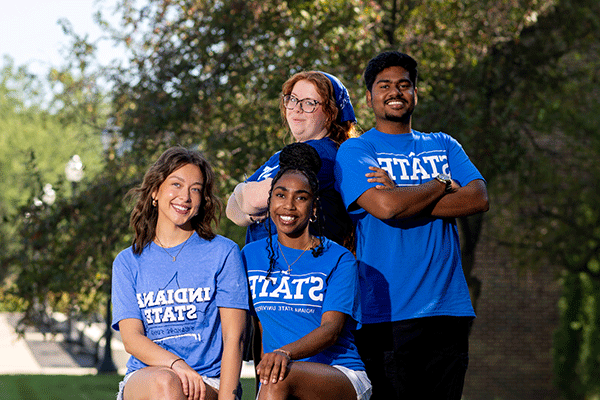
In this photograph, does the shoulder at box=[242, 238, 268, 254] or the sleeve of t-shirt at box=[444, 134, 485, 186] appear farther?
the sleeve of t-shirt at box=[444, 134, 485, 186]

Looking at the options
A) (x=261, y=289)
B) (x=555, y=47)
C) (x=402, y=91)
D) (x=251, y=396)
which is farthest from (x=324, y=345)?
(x=555, y=47)

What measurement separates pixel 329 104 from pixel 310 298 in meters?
0.97

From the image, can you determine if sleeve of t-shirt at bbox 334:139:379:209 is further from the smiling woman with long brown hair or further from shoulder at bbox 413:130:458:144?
the smiling woman with long brown hair

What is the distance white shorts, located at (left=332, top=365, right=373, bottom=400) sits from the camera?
2656 millimetres

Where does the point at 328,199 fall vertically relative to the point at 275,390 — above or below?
above

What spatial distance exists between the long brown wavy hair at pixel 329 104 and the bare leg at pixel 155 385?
130cm

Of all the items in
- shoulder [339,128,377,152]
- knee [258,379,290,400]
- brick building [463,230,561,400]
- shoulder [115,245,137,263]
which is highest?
→ shoulder [339,128,377,152]

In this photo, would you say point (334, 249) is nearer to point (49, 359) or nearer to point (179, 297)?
point (179, 297)

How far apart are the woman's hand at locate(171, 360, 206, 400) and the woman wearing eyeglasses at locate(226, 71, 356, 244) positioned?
68 centimetres

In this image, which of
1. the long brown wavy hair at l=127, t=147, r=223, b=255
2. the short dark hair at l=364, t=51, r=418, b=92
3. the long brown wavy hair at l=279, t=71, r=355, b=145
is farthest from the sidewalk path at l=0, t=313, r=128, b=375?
the short dark hair at l=364, t=51, r=418, b=92

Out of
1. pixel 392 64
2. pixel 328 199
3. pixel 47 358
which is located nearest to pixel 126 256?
pixel 328 199

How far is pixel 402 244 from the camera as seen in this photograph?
2.91 metres

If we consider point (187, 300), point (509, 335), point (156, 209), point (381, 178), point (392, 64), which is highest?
point (392, 64)

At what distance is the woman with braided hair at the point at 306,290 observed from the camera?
2611 mm
